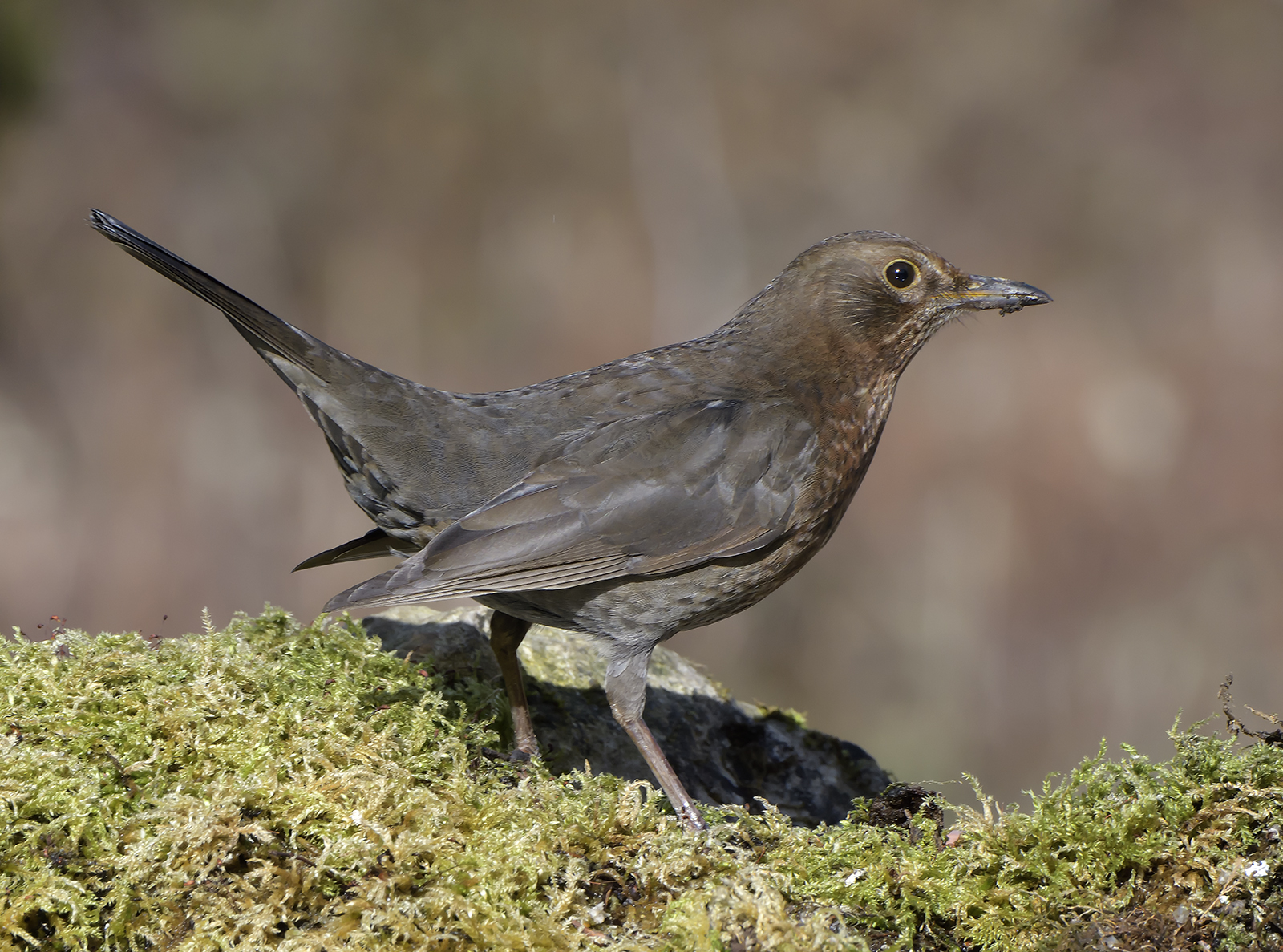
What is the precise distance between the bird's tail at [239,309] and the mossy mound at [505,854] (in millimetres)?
1293

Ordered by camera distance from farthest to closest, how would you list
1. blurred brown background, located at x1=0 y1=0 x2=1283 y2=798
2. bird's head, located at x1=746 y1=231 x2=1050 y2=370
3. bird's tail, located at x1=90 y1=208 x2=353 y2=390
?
blurred brown background, located at x1=0 y1=0 x2=1283 y2=798 < bird's head, located at x1=746 y1=231 x2=1050 y2=370 < bird's tail, located at x1=90 y1=208 x2=353 y2=390

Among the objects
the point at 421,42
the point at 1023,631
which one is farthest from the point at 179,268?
the point at 421,42

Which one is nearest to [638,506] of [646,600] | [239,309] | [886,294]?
[646,600]

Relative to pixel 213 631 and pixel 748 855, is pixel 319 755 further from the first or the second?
pixel 748 855

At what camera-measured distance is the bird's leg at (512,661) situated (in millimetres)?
3750

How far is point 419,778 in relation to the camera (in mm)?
2752

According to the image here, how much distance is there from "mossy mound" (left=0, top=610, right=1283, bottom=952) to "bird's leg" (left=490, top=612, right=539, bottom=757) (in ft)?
2.93

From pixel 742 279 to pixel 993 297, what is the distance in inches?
358

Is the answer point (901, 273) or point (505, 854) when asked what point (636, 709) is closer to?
point (505, 854)

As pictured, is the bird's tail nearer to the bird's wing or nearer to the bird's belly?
the bird's wing

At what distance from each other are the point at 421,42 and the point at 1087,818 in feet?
49.4

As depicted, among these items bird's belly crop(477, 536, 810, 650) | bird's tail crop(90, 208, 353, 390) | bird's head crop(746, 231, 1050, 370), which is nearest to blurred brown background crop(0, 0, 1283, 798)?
bird's head crop(746, 231, 1050, 370)

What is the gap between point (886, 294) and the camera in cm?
408

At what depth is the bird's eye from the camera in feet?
13.4
